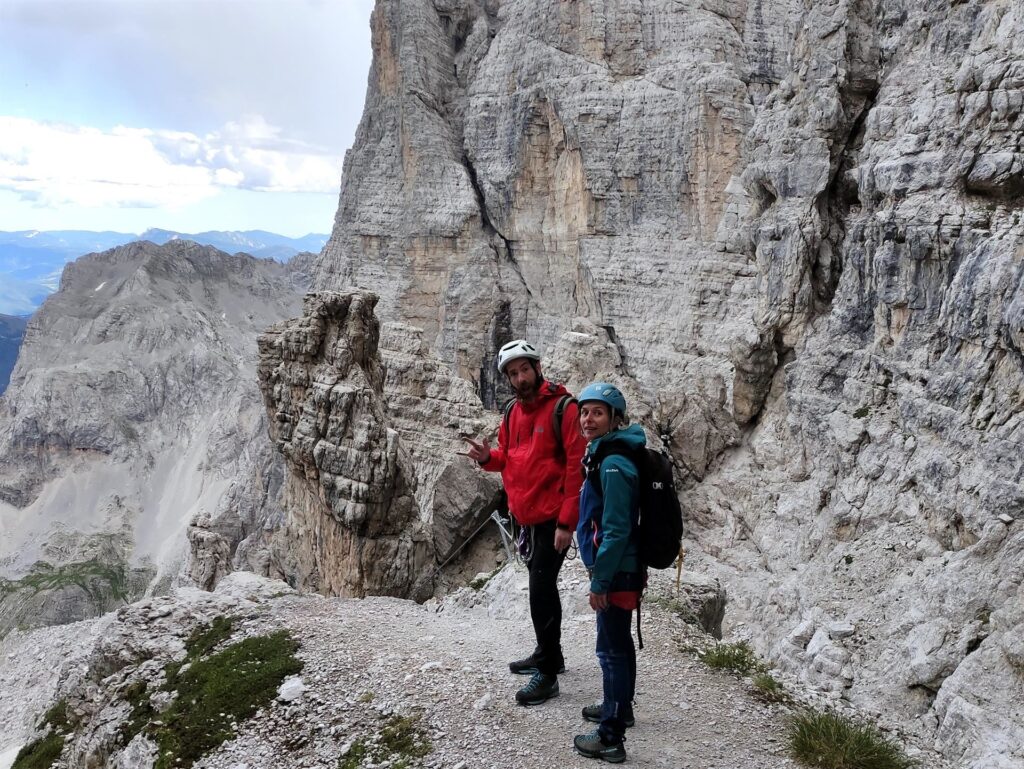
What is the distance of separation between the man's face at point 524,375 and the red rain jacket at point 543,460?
0.09m

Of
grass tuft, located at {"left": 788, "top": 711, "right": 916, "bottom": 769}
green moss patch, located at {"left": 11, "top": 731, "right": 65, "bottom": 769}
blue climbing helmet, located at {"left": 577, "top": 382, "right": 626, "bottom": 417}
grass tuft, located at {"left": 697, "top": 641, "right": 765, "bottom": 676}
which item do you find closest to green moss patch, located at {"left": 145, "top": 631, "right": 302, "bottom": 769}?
green moss patch, located at {"left": 11, "top": 731, "right": 65, "bottom": 769}

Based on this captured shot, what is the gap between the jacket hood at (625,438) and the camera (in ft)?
15.9

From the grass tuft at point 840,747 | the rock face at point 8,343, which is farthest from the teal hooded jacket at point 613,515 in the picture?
the rock face at point 8,343

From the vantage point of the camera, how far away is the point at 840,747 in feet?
17.4

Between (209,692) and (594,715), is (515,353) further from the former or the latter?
(209,692)

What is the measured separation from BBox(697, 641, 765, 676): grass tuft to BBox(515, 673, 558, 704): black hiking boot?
183cm

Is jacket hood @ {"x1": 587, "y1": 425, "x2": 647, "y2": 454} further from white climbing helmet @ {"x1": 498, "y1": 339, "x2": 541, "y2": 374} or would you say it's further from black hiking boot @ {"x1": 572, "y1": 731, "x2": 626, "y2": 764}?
black hiking boot @ {"x1": 572, "y1": 731, "x2": 626, "y2": 764}

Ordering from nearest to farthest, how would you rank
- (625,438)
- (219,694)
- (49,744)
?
(625,438) < (219,694) < (49,744)

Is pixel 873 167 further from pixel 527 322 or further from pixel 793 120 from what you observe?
pixel 527 322


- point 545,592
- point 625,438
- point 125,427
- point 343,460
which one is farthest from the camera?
point 125,427

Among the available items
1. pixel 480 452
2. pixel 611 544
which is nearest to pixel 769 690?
pixel 611 544

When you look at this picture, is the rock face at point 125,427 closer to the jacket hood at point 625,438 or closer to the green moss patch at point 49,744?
the green moss patch at point 49,744

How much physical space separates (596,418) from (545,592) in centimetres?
174

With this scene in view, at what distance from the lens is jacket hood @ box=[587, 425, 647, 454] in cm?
484
